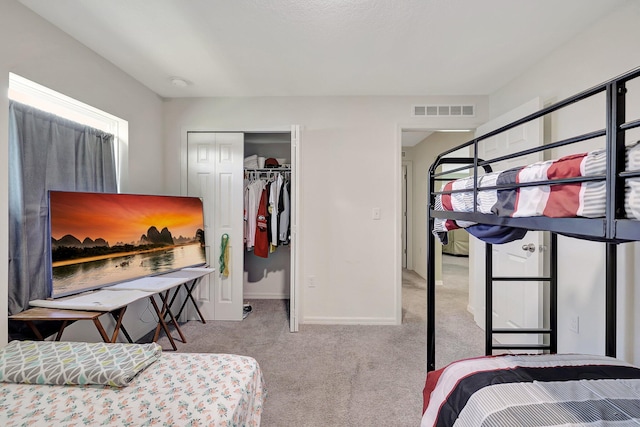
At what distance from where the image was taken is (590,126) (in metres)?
1.70

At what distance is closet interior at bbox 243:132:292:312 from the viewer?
3.12 m

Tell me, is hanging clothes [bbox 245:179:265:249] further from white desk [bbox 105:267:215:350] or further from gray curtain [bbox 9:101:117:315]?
gray curtain [bbox 9:101:117:315]

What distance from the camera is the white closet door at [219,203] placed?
113 inches

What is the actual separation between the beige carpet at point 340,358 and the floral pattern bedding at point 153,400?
591mm

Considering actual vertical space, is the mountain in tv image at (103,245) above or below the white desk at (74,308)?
above

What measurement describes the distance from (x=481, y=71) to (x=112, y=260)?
10.8ft

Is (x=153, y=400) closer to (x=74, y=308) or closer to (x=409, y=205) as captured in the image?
(x=74, y=308)

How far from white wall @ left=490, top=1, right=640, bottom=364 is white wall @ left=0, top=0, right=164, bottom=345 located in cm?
339

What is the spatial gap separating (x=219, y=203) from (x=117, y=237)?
3.34 ft

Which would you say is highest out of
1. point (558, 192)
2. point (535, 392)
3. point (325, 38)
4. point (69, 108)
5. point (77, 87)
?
point (325, 38)

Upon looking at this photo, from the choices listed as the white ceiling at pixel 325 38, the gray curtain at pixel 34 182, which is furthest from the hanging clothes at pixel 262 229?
the gray curtain at pixel 34 182

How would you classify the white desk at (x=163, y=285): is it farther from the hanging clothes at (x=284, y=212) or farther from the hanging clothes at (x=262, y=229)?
the hanging clothes at (x=284, y=212)

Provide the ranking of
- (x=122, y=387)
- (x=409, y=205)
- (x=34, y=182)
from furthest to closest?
1. (x=409, y=205)
2. (x=34, y=182)
3. (x=122, y=387)

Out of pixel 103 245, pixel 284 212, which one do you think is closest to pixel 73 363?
pixel 103 245
